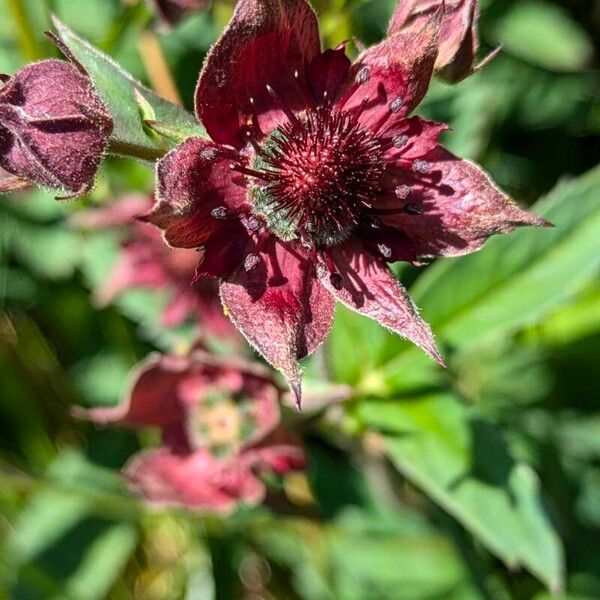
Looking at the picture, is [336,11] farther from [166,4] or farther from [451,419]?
A: [451,419]

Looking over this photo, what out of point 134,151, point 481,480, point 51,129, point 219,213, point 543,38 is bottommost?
point 481,480

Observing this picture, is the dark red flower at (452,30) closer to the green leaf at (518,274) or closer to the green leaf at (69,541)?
the green leaf at (518,274)

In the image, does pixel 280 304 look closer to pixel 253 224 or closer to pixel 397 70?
pixel 253 224

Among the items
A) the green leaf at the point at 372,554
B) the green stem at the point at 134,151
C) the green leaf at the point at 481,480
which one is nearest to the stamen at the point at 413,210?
the green stem at the point at 134,151

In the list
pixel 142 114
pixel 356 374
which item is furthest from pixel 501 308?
pixel 142 114

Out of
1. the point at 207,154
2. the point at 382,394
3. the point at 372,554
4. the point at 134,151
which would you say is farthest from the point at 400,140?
the point at 372,554

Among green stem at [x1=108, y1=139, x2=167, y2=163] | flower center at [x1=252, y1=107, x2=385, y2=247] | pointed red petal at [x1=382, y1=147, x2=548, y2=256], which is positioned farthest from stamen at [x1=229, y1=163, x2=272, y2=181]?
pointed red petal at [x1=382, y1=147, x2=548, y2=256]

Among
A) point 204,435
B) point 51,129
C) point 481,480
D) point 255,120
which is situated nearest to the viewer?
point 51,129
